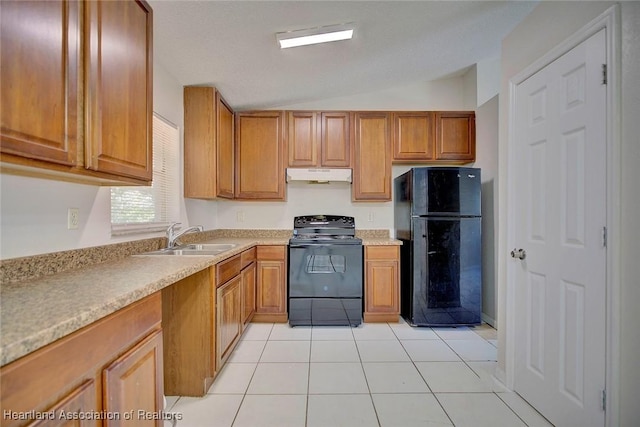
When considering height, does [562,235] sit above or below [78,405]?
above

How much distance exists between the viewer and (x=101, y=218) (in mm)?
1603

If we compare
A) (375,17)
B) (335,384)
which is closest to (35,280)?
(335,384)

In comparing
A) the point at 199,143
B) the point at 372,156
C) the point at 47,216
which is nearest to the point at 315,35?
the point at 199,143

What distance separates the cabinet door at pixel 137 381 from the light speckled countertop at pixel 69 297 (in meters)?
0.21

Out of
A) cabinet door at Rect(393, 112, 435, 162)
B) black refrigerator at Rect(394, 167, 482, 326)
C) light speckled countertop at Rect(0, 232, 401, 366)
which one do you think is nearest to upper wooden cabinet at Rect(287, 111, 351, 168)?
cabinet door at Rect(393, 112, 435, 162)

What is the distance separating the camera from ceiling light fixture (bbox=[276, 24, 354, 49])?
2.02 metres

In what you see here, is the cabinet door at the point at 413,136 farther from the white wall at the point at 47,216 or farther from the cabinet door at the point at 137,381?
the cabinet door at the point at 137,381

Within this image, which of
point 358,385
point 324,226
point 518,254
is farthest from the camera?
point 324,226

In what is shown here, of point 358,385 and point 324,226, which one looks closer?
point 358,385

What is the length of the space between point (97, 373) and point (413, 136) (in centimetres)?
332

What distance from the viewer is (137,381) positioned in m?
1.06

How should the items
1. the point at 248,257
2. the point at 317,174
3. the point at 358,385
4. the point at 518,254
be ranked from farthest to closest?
the point at 317,174, the point at 248,257, the point at 358,385, the point at 518,254

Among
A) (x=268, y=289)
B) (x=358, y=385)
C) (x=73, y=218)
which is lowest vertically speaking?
(x=358, y=385)

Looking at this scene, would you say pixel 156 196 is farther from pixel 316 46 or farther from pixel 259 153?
pixel 316 46
